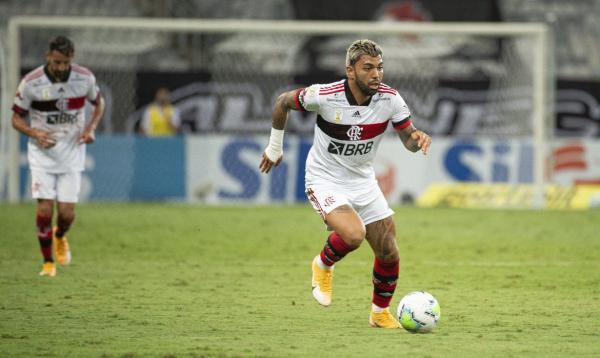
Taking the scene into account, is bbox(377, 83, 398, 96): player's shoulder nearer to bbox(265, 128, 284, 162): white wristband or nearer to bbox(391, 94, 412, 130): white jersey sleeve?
bbox(391, 94, 412, 130): white jersey sleeve

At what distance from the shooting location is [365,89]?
341 inches

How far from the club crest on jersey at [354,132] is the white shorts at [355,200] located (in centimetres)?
41

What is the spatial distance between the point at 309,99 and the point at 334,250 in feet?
4.01

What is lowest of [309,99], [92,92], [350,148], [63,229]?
[63,229]

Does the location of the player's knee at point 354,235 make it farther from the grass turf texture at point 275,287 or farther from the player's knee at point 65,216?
the player's knee at point 65,216

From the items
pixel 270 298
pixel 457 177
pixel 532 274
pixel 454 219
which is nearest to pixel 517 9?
pixel 457 177

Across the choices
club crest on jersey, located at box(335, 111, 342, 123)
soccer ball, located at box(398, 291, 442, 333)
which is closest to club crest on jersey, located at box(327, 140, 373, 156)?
club crest on jersey, located at box(335, 111, 342, 123)

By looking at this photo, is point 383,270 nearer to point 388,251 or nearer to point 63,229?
point 388,251

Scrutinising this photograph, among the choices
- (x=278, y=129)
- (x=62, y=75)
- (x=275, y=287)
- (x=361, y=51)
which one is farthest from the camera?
(x=62, y=75)

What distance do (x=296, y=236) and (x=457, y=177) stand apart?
6.25 meters

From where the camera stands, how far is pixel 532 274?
12.5m

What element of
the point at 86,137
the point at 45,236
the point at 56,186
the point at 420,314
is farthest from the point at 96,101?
the point at 420,314

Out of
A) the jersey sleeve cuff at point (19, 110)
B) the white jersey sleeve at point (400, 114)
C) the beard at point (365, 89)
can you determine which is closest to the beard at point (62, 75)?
the jersey sleeve cuff at point (19, 110)

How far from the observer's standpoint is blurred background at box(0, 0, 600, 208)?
848 inches
